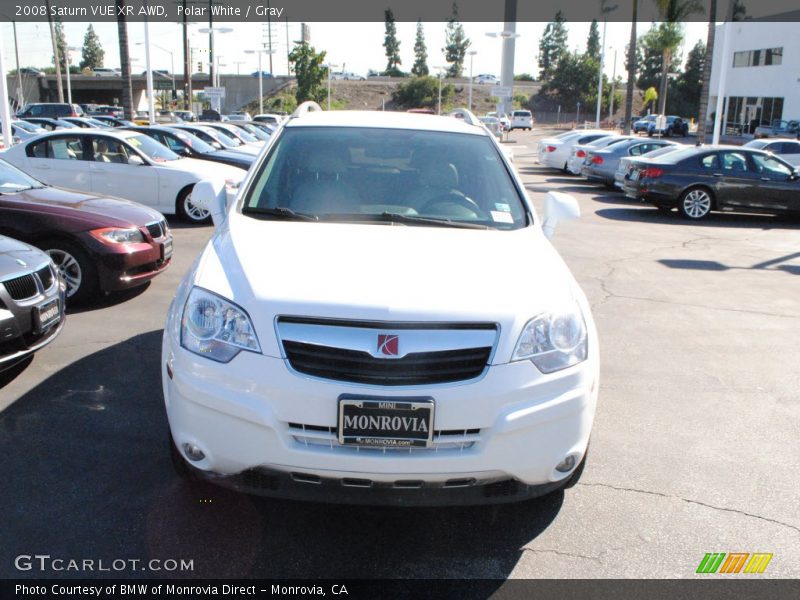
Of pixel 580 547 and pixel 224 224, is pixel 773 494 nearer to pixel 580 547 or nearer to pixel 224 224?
pixel 580 547

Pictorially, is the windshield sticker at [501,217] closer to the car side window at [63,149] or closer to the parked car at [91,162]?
the parked car at [91,162]

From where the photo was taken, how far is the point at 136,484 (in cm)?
374

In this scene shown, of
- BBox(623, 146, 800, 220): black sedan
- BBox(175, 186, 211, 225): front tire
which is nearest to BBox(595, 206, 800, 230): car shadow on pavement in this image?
BBox(623, 146, 800, 220): black sedan

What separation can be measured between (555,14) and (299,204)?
142 meters

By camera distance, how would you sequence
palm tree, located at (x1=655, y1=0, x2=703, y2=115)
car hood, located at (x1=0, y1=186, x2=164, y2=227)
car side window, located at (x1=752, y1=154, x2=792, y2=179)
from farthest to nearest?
1. palm tree, located at (x1=655, y1=0, x2=703, y2=115)
2. car side window, located at (x1=752, y1=154, x2=792, y2=179)
3. car hood, located at (x1=0, y1=186, x2=164, y2=227)

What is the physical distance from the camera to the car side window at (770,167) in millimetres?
15320

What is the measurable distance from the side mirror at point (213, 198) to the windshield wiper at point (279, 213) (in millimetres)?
355

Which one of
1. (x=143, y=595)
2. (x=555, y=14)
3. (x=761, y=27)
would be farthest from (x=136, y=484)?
(x=555, y=14)

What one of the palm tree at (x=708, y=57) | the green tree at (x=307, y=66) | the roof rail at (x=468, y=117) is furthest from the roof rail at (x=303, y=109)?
the green tree at (x=307, y=66)

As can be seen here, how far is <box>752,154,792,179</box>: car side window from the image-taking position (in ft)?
50.3

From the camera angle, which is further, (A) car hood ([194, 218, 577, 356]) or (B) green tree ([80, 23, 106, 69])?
(B) green tree ([80, 23, 106, 69])

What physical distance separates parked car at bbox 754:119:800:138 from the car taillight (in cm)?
3207

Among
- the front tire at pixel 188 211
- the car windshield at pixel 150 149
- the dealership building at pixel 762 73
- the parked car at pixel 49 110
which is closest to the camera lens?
the car windshield at pixel 150 149

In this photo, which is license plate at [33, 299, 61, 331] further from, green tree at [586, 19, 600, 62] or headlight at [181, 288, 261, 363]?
green tree at [586, 19, 600, 62]
